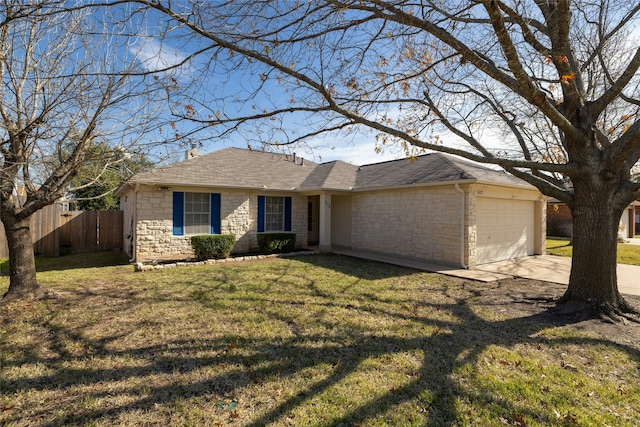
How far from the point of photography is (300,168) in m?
16.7

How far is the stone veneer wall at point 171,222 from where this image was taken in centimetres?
1090

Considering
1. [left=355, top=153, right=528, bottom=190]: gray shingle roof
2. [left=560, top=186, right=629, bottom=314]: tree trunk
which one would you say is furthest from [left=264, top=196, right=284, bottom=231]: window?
[left=560, top=186, right=629, bottom=314]: tree trunk

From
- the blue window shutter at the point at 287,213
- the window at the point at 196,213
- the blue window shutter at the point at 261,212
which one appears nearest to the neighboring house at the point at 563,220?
the blue window shutter at the point at 287,213

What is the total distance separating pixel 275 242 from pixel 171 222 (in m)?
3.98

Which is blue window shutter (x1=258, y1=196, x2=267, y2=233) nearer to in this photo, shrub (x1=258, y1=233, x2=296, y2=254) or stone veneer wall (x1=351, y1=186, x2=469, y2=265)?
shrub (x1=258, y1=233, x2=296, y2=254)

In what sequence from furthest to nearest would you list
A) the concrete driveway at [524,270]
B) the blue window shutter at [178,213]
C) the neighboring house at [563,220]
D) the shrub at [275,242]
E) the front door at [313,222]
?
the neighboring house at [563,220] → the front door at [313,222] → the shrub at [275,242] → the blue window shutter at [178,213] → the concrete driveway at [524,270]

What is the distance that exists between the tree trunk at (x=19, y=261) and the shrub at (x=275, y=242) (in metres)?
7.21

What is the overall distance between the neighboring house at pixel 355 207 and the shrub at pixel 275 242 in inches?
32.0

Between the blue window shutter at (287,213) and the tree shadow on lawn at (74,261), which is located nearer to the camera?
the tree shadow on lawn at (74,261)

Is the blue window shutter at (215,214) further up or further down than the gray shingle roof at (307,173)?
further down

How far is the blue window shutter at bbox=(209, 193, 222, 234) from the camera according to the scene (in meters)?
12.3

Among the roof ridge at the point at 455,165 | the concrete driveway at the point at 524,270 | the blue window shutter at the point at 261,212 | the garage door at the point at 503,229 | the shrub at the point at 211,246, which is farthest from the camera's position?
the blue window shutter at the point at 261,212

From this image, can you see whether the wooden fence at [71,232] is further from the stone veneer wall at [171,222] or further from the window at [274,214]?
the window at [274,214]

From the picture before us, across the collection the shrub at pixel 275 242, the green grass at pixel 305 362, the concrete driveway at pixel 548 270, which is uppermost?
the shrub at pixel 275 242
